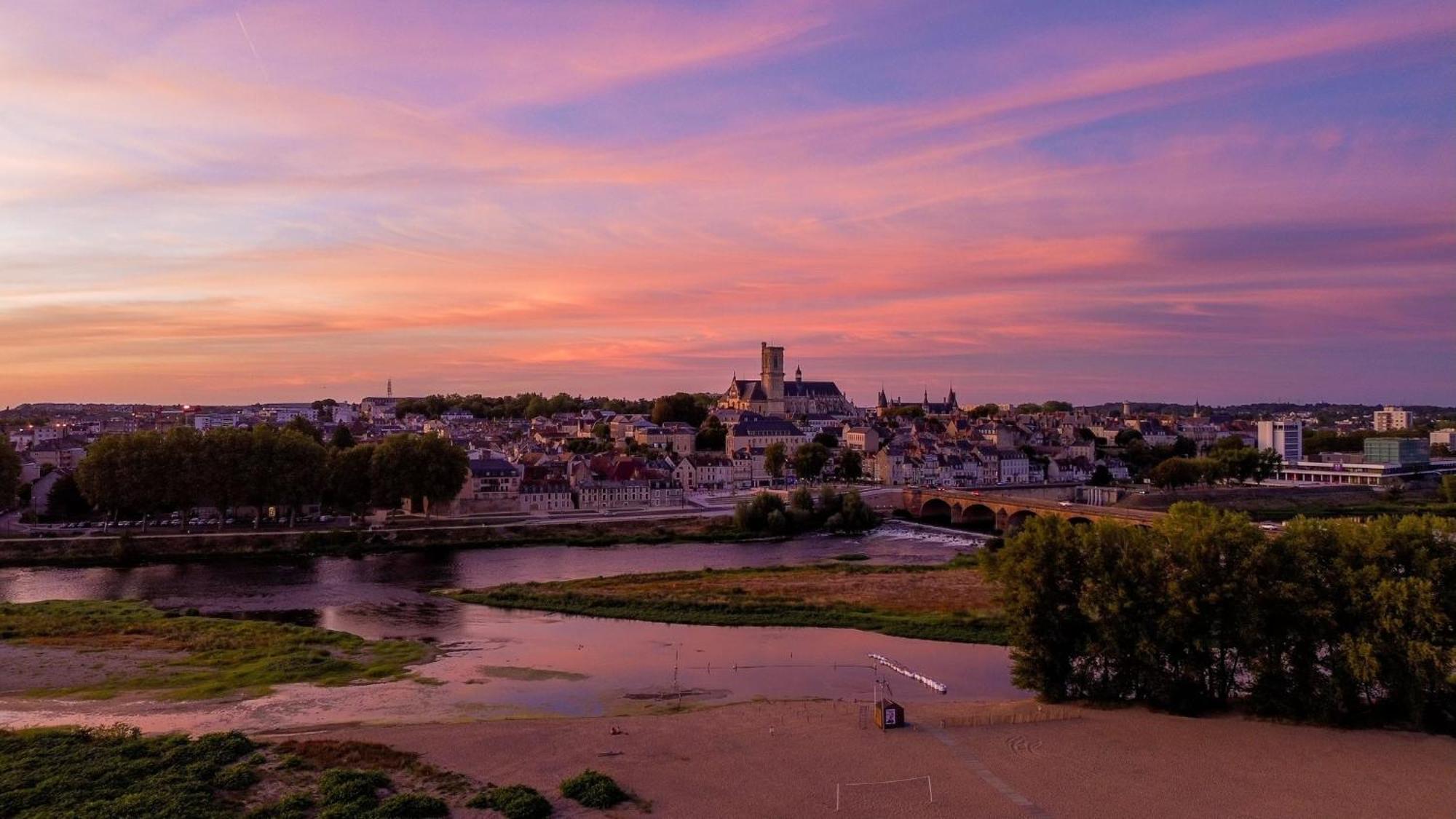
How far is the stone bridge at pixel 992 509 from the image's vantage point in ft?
158

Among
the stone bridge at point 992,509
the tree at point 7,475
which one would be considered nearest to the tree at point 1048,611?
the stone bridge at point 992,509

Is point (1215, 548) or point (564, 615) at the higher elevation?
point (1215, 548)

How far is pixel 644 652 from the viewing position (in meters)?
24.8

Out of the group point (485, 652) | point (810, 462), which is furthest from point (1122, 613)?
point (810, 462)

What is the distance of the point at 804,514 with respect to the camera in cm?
5425

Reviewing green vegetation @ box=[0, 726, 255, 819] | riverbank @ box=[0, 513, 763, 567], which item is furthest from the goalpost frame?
riverbank @ box=[0, 513, 763, 567]

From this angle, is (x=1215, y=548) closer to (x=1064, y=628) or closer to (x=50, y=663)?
(x=1064, y=628)

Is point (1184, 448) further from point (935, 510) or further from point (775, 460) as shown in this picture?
point (775, 460)

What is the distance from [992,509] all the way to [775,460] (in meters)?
20.4

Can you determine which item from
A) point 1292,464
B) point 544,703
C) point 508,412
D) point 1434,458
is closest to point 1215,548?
point 544,703

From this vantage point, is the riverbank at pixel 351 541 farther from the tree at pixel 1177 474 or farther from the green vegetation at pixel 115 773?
the tree at pixel 1177 474

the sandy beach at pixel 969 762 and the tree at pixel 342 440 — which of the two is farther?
A: the tree at pixel 342 440

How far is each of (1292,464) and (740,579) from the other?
68.5 metres

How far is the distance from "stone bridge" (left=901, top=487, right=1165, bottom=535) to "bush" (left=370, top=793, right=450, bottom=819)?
37416 mm
